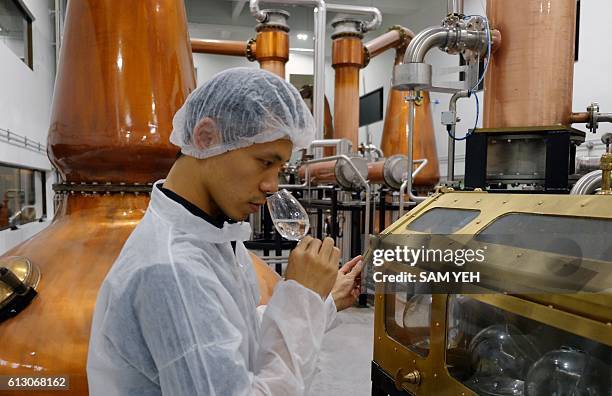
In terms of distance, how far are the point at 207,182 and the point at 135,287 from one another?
22 centimetres

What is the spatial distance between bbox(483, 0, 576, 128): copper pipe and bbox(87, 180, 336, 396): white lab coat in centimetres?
149

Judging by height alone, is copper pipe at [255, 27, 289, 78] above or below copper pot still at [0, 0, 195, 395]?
above

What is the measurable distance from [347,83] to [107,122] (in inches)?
157

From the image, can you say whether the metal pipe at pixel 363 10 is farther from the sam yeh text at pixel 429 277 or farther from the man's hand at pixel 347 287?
the man's hand at pixel 347 287

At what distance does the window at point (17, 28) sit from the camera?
16.9ft

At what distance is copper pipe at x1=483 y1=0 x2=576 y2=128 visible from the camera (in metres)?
1.92

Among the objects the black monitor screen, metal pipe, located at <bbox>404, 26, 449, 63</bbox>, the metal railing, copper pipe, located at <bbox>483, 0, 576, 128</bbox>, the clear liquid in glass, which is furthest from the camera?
the black monitor screen

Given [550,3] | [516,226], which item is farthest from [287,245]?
[516,226]

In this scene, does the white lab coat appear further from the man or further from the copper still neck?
the copper still neck

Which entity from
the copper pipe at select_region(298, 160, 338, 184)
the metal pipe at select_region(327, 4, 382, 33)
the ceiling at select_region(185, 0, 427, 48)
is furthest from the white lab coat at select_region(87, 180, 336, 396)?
the ceiling at select_region(185, 0, 427, 48)

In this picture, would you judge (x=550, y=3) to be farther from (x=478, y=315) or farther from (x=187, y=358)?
(x=187, y=358)

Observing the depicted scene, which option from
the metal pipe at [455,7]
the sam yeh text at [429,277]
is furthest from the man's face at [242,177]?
the metal pipe at [455,7]

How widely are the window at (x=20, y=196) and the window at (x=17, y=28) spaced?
1.39 metres

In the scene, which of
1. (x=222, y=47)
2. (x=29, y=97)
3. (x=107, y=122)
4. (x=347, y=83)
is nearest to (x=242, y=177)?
(x=107, y=122)
